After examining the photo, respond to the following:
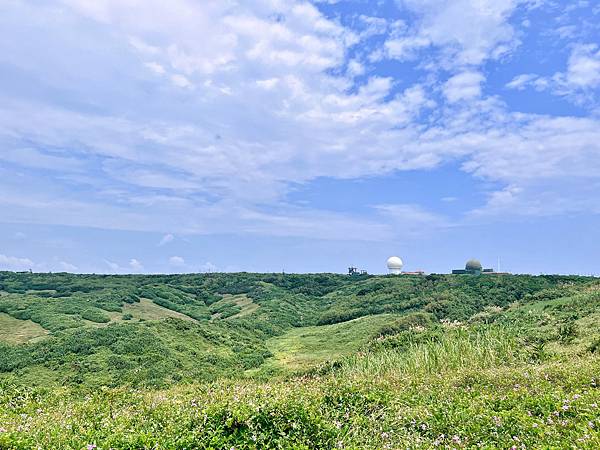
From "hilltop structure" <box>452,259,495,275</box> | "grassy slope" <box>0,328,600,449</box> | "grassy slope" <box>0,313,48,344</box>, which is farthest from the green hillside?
"hilltop structure" <box>452,259,495,275</box>

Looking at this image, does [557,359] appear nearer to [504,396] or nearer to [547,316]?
[504,396]

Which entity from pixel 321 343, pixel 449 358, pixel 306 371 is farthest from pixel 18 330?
pixel 449 358

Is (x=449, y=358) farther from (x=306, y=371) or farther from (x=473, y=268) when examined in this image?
(x=473, y=268)

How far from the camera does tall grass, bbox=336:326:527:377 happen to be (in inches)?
584

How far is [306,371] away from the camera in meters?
21.1

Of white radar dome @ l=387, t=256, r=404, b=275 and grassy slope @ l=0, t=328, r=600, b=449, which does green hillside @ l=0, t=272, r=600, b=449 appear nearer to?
grassy slope @ l=0, t=328, r=600, b=449

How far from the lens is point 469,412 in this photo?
750cm

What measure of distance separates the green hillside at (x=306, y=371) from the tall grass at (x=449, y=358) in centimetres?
11

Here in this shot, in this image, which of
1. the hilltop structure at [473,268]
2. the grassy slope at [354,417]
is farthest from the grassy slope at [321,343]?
the hilltop structure at [473,268]

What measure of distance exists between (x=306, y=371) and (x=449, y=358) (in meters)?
7.49

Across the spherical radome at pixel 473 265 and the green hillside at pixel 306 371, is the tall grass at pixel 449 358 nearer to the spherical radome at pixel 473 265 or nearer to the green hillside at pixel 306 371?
the green hillside at pixel 306 371

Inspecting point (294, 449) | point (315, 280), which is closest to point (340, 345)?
point (294, 449)

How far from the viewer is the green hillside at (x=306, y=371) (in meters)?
6.59

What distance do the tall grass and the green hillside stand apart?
0.11 m
